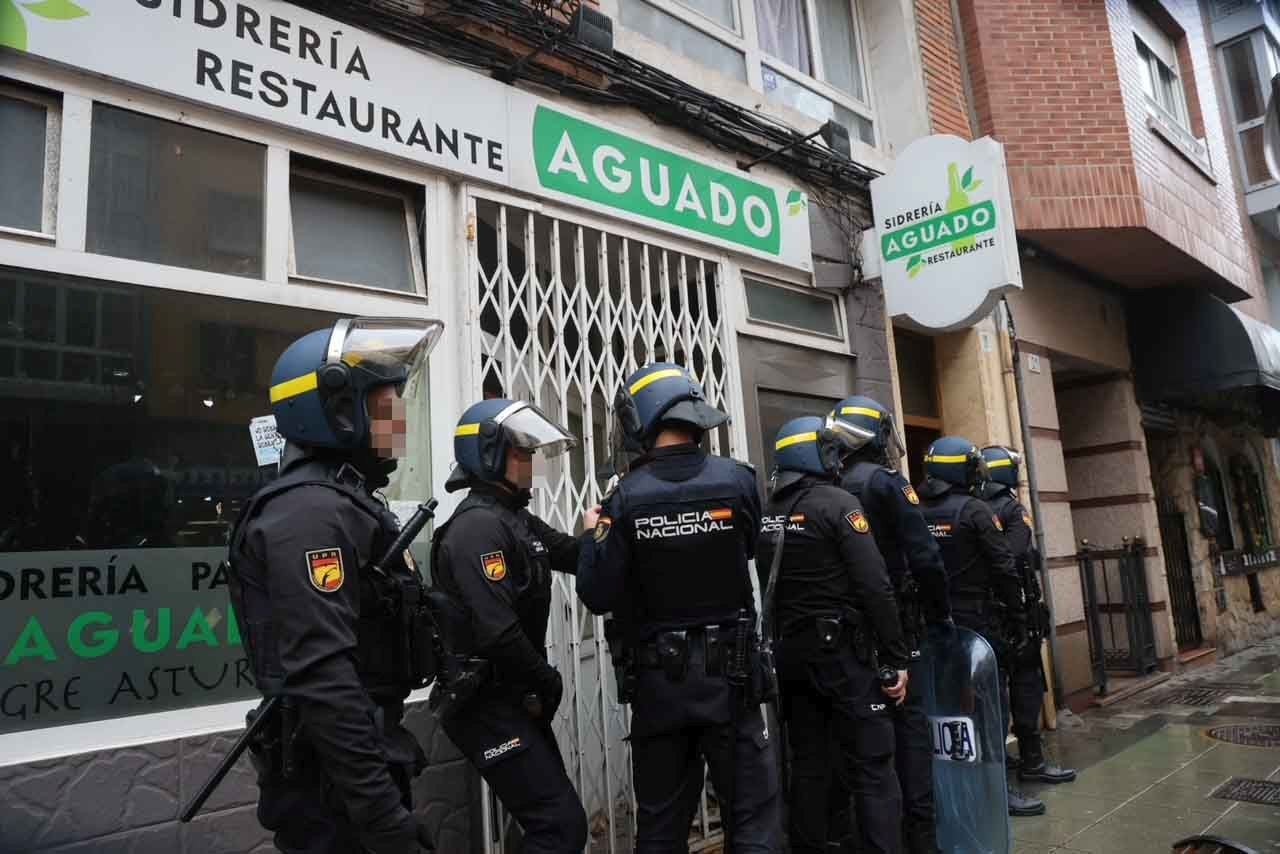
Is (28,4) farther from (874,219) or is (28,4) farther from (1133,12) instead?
(1133,12)

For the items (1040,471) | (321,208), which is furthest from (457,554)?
(1040,471)

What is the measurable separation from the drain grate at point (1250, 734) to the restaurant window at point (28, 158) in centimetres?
749

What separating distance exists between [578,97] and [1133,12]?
8.15 m

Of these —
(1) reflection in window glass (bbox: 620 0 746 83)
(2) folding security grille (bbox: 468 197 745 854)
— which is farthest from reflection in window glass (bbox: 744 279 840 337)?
(1) reflection in window glass (bbox: 620 0 746 83)

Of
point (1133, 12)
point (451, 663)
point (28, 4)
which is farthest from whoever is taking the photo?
point (1133, 12)

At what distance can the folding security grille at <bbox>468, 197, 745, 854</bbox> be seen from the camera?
4.00 m

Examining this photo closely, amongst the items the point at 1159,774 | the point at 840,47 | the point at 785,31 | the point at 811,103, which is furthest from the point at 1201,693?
the point at 785,31

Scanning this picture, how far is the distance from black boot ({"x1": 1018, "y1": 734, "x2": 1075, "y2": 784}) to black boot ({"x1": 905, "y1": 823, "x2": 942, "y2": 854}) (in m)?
1.88

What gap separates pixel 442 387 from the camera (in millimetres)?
3812

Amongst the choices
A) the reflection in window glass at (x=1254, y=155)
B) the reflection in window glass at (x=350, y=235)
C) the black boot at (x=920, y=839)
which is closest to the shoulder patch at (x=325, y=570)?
the reflection in window glass at (x=350, y=235)

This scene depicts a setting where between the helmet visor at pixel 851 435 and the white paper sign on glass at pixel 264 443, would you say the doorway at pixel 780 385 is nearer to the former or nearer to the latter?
the helmet visor at pixel 851 435

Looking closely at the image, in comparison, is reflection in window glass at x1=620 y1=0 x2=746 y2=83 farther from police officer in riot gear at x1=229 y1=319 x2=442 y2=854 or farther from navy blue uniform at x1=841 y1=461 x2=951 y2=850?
police officer in riot gear at x1=229 y1=319 x2=442 y2=854

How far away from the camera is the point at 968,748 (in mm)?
3938

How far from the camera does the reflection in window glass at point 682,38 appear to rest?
208 inches
